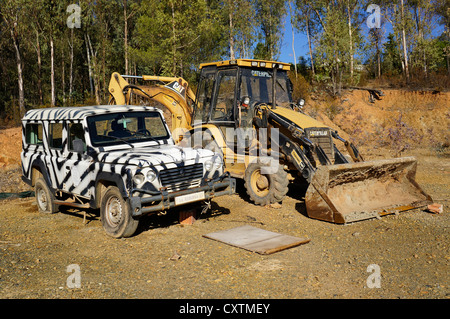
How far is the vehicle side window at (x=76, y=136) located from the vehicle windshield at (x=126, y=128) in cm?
21

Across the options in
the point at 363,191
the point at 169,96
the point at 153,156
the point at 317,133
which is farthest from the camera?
the point at 169,96

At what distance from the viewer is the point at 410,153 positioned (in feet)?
57.5

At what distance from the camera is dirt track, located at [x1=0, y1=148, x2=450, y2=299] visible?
197 inches

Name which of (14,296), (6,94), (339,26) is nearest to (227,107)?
(14,296)

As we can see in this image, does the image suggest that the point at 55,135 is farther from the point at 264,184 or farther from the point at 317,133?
the point at 317,133

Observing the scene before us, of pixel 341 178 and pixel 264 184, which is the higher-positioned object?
pixel 341 178

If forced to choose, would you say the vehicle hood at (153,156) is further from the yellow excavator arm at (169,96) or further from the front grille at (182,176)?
the yellow excavator arm at (169,96)

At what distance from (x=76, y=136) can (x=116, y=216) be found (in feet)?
6.18

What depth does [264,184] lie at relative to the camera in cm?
901

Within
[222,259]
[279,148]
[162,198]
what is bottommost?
[222,259]

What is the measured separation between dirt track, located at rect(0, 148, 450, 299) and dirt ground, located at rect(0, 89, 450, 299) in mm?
14

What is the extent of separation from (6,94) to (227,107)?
3743cm

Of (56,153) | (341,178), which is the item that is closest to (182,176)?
(56,153)
